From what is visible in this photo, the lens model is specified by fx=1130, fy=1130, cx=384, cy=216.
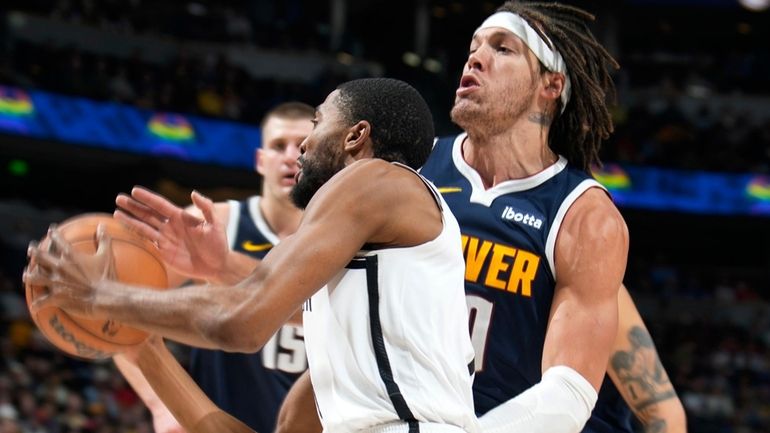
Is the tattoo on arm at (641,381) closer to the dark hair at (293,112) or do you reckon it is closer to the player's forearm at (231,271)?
the player's forearm at (231,271)

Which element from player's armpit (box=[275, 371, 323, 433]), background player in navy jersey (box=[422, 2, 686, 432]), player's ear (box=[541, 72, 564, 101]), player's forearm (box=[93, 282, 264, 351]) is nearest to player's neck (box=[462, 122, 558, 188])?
background player in navy jersey (box=[422, 2, 686, 432])

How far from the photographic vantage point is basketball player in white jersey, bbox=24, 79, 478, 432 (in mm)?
2582

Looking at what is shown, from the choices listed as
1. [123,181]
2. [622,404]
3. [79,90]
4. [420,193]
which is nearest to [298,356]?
[622,404]

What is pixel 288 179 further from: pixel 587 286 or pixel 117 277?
pixel 117 277

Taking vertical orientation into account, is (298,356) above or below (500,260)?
below

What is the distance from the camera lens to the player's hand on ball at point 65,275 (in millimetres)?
2684

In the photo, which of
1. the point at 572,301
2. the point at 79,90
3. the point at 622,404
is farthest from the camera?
the point at 79,90

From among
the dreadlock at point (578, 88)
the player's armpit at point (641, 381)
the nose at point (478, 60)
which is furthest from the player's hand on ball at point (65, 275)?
the player's armpit at point (641, 381)

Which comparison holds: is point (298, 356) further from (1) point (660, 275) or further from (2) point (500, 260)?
(1) point (660, 275)

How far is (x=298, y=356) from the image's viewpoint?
518cm

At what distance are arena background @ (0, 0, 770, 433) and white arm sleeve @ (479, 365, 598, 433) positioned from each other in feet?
31.1

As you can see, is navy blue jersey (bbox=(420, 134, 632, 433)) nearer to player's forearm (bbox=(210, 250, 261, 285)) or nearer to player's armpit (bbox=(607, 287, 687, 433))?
player's armpit (bbox=(607, 287, 687, 433))

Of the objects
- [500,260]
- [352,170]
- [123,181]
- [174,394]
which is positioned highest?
[352,170]

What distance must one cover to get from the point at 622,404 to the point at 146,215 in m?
2.16
